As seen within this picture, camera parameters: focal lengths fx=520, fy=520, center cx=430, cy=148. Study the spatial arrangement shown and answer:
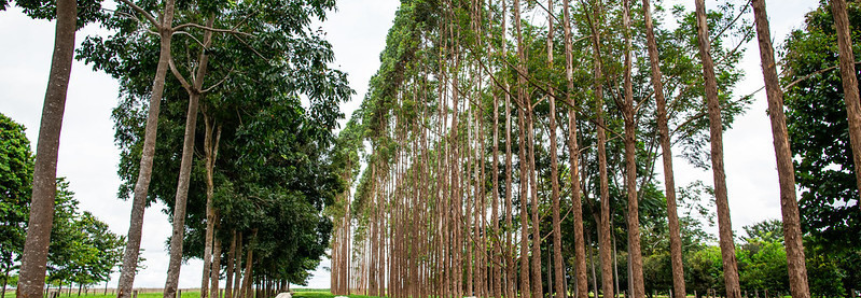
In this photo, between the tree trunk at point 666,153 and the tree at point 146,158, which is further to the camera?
the tree at point 146,158

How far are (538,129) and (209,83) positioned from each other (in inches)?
606

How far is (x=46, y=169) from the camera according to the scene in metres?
4.93

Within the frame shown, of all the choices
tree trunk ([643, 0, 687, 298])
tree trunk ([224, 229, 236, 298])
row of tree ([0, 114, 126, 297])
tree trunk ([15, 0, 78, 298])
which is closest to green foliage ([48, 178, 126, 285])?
row of tree ([0, 114, 126, 297])

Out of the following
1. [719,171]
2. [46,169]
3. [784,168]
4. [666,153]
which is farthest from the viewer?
[666,153]

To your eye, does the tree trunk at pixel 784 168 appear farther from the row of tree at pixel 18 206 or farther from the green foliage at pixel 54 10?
the row of tree at pixel 18 206

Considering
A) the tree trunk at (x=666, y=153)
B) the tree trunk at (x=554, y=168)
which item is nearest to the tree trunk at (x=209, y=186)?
the tree trunk at (x=554, y=168)

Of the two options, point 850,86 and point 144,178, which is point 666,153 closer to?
point 850,86

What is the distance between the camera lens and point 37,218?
4938 mm

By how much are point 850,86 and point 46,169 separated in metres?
9.01

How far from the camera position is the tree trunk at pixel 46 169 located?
4.93m

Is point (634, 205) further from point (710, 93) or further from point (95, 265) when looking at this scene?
point (95, 265)

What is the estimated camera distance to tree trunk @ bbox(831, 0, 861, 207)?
248 inches

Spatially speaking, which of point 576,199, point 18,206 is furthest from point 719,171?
point 18,206

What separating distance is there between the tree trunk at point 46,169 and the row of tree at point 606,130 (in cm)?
604
